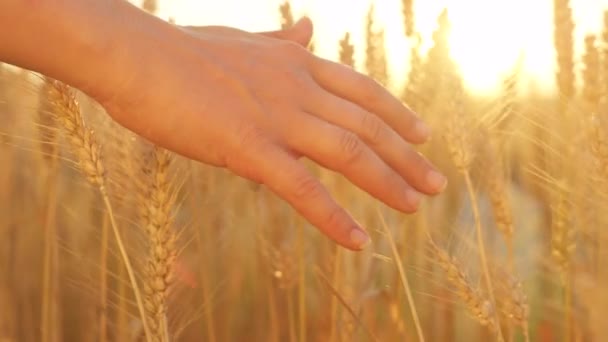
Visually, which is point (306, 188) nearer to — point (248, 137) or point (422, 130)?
point (248, 137)

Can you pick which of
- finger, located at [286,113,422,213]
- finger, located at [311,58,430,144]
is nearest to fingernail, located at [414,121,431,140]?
finger, located at [311,58,430,144]

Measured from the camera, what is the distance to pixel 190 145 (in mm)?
963

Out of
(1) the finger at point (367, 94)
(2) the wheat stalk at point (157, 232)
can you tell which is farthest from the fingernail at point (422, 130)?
(2) the wheat stalk at point (157, 232)

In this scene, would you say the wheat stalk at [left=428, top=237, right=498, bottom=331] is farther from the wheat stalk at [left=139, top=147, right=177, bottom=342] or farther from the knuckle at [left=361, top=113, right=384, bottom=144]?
the wheat stalk at [left=139, top=147, right=177, bottom=342]

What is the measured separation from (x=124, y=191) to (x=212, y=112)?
0.24 metres

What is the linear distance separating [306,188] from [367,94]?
237mm

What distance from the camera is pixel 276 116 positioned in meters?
1.05

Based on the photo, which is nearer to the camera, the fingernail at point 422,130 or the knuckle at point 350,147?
the knuckle at point 350,147

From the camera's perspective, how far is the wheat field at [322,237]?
1.14m

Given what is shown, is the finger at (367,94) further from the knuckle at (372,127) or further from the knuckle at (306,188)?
the knuckle at (306,188)

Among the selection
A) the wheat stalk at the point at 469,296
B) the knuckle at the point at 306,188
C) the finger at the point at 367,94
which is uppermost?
the finger at the point at 367,94

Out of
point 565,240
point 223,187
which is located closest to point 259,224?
point 223,187

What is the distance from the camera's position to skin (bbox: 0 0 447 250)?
0.90 metres

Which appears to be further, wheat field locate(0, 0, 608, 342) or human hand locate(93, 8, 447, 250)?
wheat field locate(0, 0, 608, 342)
